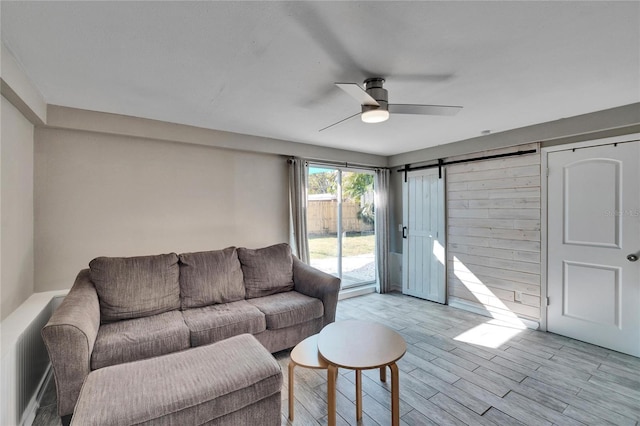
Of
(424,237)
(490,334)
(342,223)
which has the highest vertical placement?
(342,223)

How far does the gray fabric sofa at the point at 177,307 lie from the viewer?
5.79ft

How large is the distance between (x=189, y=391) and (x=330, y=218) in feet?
10.8

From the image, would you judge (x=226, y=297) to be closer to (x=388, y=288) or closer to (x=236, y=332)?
(x=236, y=332)

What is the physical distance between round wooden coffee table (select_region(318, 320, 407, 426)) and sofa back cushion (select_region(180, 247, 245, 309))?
1173 mm

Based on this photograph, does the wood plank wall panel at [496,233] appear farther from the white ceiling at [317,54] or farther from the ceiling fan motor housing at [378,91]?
the ceiling fan motor housing at [378,91]

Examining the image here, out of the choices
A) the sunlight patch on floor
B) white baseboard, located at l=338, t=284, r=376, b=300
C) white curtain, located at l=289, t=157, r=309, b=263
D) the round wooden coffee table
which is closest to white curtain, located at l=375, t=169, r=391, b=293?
white baseboard, located at l=338, t=284, r=376, b=300

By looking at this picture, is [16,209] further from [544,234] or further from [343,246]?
[544,234]

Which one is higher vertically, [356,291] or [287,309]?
[287,309]

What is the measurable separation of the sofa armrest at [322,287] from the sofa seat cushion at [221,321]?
2.13ft

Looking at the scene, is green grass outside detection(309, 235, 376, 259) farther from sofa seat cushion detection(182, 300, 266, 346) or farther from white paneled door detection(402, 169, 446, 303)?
sofa seat cushion detection(182, 300, 266, 346)

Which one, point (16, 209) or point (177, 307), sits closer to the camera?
point (16, 209)

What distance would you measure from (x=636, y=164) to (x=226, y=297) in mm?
4167

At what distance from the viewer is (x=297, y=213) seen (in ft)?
12.9

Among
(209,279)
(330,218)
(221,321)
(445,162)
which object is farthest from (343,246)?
(221,321)
